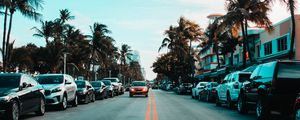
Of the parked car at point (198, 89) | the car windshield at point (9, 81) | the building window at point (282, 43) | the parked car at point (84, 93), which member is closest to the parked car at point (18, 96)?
the car windshield at point (9, 81)

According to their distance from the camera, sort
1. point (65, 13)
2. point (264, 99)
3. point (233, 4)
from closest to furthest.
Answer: point (264, 99) → point (233, 4) → point (65, 13)

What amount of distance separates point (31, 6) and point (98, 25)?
3161cm

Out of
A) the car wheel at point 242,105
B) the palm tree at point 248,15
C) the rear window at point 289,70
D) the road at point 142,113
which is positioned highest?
the palm tree at point 248,15

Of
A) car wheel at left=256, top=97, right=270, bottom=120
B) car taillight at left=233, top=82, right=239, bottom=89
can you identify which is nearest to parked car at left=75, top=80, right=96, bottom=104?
car taillight at left=233, top=82, right=239, bottom=89

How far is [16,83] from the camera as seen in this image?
13.5 meters

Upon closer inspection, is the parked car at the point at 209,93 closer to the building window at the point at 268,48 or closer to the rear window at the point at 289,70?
the rear window at the point at 289,70

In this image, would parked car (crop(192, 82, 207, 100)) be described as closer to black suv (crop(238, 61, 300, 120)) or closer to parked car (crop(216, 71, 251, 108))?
parked car (crop(216, 71, 251, 108))

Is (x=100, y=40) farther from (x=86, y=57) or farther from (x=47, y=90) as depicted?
(x=47, y=90)

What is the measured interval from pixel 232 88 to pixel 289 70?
6.19m

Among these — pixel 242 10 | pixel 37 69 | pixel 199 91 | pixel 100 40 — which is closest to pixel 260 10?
pixel 242 10

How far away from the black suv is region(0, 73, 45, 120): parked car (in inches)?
298

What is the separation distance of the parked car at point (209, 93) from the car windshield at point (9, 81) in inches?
550

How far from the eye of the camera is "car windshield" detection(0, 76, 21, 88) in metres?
13.4

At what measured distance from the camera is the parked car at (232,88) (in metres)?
18.0
